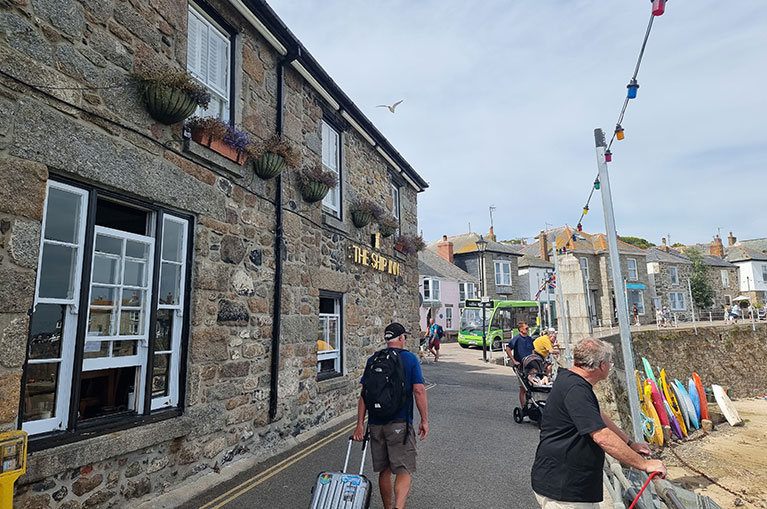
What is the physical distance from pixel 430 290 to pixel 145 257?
28799 mm

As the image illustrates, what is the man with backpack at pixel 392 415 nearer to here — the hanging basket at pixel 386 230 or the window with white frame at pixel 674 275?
the hanging basket at pixel 386 230

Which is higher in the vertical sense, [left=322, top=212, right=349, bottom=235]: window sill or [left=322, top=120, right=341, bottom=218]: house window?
[left=322, top=120, right=341, bottom=218]: house window

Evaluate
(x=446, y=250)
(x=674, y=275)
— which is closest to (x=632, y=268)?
(x=674, y=275)

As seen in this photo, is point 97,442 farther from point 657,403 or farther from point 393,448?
point 657,403

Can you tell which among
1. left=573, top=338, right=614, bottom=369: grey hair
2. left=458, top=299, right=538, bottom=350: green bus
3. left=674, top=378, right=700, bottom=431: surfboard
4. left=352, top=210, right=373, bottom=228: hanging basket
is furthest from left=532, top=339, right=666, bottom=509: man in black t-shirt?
left=458, top=299, right=538, bottom=350: green bus

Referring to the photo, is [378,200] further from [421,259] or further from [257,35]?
[421,259]

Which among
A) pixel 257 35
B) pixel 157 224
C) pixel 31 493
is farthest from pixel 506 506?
pixel 257 35

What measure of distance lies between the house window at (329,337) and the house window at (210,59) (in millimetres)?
3492

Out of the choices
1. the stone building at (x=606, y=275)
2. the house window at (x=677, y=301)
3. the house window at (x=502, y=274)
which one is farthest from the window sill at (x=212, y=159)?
the house window at (x=677, y=301)

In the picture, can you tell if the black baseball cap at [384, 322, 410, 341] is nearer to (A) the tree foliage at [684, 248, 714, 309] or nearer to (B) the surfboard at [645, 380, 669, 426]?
(B) the surfboard at [645, 380, 669, 426]

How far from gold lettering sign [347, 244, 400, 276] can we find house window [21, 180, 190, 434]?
4138 mm

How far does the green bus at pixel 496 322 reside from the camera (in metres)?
24.4

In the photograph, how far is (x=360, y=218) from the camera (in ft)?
29.1

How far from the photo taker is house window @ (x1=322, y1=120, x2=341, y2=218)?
834cm
